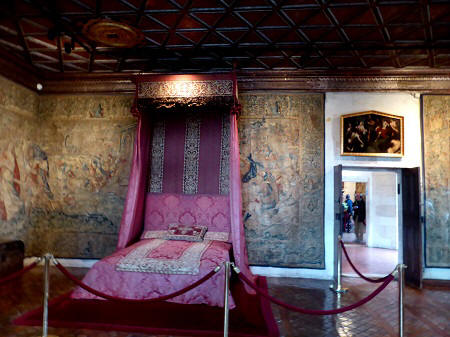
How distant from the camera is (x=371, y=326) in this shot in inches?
158

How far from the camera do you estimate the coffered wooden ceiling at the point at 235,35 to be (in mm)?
4645

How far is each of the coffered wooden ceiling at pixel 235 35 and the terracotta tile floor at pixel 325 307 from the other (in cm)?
403

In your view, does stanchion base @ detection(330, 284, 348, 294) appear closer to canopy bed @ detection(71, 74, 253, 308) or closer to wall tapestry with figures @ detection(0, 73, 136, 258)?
canopy bed @ detection(71, 74, 253, 308)

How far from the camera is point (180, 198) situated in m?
6.69

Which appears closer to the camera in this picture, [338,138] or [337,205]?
[337,205]

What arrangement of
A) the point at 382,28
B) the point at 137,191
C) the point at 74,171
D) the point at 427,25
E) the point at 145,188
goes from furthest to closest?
1. the point at 74,171
2. the point at 145,188
3. the point at 137,191
4. the point at 382,28
5. the point at 427,25

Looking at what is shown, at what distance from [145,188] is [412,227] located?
5.37 metres

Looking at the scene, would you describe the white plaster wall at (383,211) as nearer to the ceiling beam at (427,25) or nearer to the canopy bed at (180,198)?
the ceiling beam at (427,25)

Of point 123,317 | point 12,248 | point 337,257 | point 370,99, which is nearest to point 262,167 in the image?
point 337,257

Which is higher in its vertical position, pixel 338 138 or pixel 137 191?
pixel 338 138

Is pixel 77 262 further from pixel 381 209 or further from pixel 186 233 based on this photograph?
pixel 381 209

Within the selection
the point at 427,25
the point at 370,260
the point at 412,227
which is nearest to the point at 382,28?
the point at 427,25

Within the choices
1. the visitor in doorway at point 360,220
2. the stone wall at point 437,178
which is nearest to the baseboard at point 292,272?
the stone wall at point 437,178

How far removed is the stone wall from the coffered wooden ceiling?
880 millimetres
